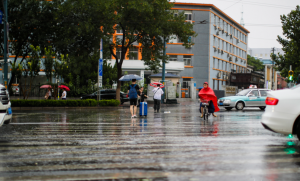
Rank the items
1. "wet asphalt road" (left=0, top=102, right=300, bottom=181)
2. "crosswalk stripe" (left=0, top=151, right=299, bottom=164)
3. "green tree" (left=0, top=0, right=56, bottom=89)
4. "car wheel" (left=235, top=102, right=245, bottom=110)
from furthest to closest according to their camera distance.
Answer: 1. "green tree" (left=0, top=0, right=56, bottom=89)
2. "car wheel" (left=235, top=102, right=245, bottom=110)
3. "crosswalk stripe" (left=0, top=151, right=299, bottom=164)
4. "wet asphalt road" (left=0, top=102, right=300, bottom=181)

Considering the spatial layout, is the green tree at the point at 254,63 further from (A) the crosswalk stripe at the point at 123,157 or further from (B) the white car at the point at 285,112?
(A) the crosswalk stripe at the point at 123,157

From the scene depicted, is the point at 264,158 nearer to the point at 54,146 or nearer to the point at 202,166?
the point at 202,166

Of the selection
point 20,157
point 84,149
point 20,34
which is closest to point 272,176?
point 84,149

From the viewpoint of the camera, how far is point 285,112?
695 centimetres

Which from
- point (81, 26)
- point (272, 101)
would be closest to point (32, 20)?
point (81, 26)

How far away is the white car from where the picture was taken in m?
6.89

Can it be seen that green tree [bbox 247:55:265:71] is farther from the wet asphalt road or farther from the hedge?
the wet asphalt road

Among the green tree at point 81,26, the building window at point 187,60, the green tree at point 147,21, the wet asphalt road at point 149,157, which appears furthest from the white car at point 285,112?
the building window at point 187,60

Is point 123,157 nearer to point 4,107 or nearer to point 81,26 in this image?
point 4,107

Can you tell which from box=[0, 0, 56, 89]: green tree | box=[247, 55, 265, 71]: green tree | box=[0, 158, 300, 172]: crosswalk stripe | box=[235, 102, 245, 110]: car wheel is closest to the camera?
box=[0, 158, 300, 172]: crosswalk stripe

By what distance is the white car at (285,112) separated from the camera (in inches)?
271

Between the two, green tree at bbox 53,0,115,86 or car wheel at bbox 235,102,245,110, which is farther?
green tree at bbox 53,0,115,86

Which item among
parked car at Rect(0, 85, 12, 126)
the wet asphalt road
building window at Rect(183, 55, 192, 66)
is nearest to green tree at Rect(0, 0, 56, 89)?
parked car at Rect(0, 85, 12, 126)

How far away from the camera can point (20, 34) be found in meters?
31.1
